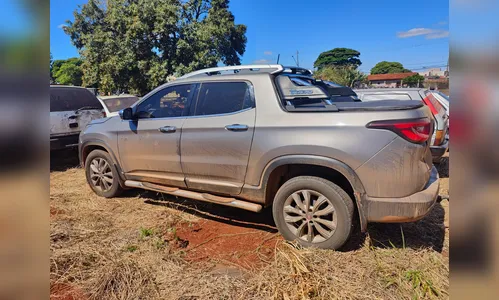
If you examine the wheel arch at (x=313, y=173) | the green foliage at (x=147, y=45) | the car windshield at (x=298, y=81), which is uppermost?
the green foliage at (x=147, y=45)

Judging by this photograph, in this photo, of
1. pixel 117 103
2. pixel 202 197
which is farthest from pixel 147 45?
pixel 202 197

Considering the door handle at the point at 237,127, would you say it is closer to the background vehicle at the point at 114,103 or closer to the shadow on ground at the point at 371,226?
the shadow on ground at the point at 371,226

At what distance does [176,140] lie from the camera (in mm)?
3924

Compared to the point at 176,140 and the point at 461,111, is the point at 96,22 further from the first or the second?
the point at 461,111

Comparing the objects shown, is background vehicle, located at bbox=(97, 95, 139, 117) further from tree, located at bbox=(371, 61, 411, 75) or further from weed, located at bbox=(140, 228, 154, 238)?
tree, located at bbox=(371, 61, 411, 75)

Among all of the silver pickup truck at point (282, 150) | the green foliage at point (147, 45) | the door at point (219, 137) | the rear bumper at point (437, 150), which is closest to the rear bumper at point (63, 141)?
the silver pickup truck at point (282, 150)

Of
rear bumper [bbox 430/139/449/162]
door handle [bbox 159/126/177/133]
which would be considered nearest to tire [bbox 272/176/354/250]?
door handle [bbox 159/126/177/133]

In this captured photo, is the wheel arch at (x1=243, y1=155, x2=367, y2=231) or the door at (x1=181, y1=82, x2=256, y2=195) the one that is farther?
the door at (x1=181, y1=82, x2=256, y2=195)

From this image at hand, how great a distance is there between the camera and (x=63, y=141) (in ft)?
21.6

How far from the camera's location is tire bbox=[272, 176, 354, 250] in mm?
2988

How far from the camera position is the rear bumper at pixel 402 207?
2.77 meters

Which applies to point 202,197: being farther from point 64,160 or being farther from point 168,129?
point 64,160

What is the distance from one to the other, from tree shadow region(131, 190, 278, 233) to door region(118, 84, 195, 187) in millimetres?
532

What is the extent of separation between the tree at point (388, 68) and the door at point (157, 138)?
7077 centimetres
